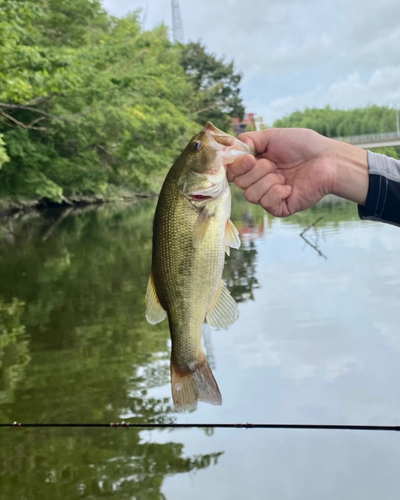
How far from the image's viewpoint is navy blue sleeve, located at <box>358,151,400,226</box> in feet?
8.93

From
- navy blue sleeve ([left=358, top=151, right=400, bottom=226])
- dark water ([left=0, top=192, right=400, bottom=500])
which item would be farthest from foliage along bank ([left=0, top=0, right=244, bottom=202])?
navy blue sleeve ([left=358, top=151, right=400, bottom=226])

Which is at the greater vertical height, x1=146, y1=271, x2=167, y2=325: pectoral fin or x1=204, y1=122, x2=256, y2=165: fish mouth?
x1=204, y1=122, x2=256, y2=165: fish mouth

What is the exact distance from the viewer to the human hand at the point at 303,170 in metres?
2.71

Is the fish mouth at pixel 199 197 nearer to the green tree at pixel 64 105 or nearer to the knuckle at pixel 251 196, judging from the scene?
the knuckle at pixel 251 196

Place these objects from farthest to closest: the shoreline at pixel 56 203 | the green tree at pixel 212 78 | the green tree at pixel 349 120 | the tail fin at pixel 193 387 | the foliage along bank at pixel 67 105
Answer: the green tree at pixel 349 120 → the green tree at pixel 212 78 → the shoreline at pixel 56 203 → the foliage along bank at pixel 67 105 → the tail fin at pixel 193 387

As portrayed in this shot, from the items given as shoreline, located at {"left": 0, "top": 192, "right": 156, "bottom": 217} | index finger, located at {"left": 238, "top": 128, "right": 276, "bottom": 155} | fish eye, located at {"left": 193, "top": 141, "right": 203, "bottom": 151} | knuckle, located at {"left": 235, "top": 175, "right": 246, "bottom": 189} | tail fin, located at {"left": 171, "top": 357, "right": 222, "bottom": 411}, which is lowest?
tail fin, located at {"left": 171, "top": 357, "right": 222, "bottom": 411}

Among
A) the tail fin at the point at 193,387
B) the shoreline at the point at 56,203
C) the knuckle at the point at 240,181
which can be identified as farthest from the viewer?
the shoreline at the point at 56,203

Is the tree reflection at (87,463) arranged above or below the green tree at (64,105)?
below

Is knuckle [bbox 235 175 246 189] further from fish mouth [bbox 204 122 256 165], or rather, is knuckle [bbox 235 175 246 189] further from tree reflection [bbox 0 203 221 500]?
tree reflection [bbox 0 203 221 500]

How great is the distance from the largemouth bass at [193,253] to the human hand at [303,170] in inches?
14.2

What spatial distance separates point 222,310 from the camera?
2402mm

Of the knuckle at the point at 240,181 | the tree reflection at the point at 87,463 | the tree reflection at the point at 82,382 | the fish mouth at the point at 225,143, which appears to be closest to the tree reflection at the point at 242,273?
the tree reflection at the point at 82,382

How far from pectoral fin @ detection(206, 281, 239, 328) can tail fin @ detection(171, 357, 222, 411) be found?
0.18m

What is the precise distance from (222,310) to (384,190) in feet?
3.31
